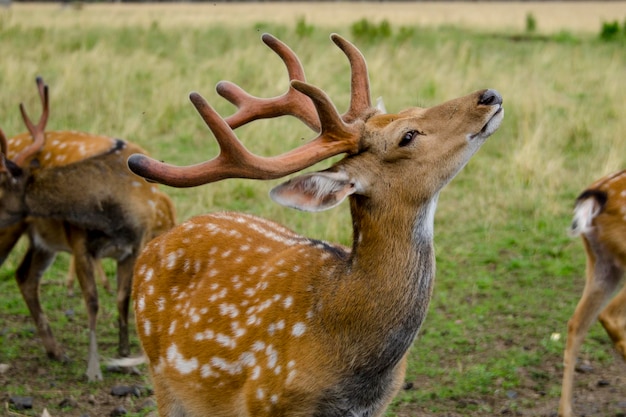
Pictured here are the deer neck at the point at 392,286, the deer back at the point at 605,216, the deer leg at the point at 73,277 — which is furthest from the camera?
the deer leg at the point at 73,277

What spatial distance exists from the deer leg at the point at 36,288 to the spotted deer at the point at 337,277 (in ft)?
8.32

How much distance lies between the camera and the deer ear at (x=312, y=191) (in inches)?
138

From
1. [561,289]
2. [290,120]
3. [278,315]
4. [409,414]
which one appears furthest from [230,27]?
[278,315]

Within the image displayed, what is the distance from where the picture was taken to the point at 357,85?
13.9ft

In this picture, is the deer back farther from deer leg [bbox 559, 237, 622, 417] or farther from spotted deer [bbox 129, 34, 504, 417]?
spotted deer [bbox 129, 34, 504, 417]

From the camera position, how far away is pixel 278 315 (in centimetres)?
389

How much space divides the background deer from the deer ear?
246 centimetres

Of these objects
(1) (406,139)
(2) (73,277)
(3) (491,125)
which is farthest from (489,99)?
(2) (73,277)

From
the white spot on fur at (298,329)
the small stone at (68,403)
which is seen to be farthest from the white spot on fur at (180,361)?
the small stone at (68,403)

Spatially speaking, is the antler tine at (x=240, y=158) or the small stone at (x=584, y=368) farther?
the small stone at (x=584, y=368)

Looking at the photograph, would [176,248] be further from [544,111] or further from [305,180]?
[544,111]

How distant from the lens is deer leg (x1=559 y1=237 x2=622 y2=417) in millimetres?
5621

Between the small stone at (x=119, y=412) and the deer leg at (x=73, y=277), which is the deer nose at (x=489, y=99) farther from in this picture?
→ the deer leg at (x=73, y=277)

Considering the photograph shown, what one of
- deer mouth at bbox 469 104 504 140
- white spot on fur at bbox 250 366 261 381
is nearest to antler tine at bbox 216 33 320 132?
deer mouth at bbox 469 104 504 140
